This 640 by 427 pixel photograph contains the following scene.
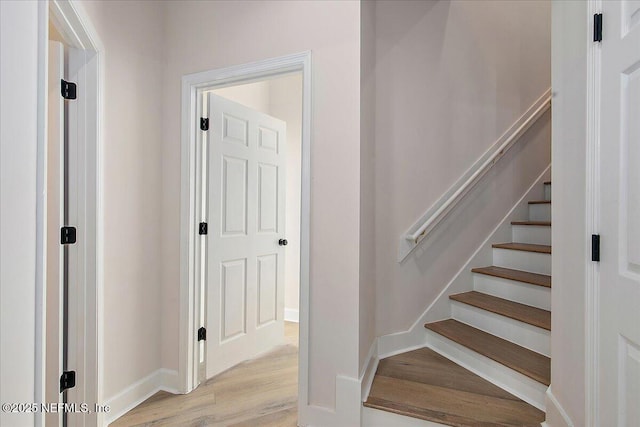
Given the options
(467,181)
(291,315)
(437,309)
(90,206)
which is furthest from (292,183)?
(90,206)

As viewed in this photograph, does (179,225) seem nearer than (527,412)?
No

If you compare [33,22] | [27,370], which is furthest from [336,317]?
[33,22]

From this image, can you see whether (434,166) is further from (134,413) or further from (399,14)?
(134,413)

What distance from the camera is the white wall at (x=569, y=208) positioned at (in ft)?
4.23

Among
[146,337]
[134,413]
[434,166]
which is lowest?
[134,413]

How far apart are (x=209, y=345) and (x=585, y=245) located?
2235 mm

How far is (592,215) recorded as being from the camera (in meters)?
1.19

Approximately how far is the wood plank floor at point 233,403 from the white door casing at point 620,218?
149 cm

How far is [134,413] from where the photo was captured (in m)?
1.97

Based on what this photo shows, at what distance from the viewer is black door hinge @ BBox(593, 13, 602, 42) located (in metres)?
1.17

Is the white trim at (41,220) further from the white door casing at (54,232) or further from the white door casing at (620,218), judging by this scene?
the white door casing at (620,218)

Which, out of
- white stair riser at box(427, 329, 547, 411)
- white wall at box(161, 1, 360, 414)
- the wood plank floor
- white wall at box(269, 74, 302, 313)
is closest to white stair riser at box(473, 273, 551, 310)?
white stair riser at box(427, 329, 547, 411)

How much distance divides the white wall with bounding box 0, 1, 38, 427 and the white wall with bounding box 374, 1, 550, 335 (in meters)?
1.81

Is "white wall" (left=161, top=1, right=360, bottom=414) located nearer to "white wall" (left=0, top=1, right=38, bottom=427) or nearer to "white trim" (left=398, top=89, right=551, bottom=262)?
"white trim" (left=398, top=89, right=551, bottom=262)
